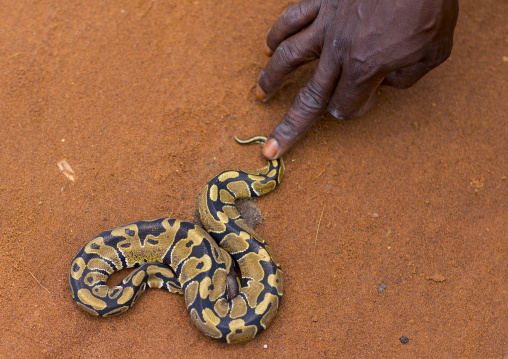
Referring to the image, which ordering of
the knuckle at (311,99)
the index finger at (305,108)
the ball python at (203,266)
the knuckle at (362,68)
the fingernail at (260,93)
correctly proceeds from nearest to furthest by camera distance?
the ball python at (203,266) → the knuckle at (362,68) → the index finger at (305,108) → the knuckle at (311,99) → the fingernail at (260,93)

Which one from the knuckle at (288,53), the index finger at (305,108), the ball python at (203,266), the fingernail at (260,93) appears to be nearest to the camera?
the ball python at (203,266)

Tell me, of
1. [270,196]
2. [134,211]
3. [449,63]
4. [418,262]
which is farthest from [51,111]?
[449,63]

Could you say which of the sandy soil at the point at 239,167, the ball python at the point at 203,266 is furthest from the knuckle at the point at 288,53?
the ball python at the point at 203,266

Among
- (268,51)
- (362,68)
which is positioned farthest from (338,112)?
(268,51)

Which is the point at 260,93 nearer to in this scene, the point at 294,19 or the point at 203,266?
the point at 294,19

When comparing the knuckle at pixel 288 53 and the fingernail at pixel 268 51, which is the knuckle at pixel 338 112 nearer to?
the knuckle at pixel 288 53

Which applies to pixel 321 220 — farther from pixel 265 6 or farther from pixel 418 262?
pixel 265 6

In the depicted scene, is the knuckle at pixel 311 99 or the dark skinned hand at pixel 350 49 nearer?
the dark skinned hand at pixel 350 49

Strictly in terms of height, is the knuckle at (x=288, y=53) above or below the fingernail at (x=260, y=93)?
above
